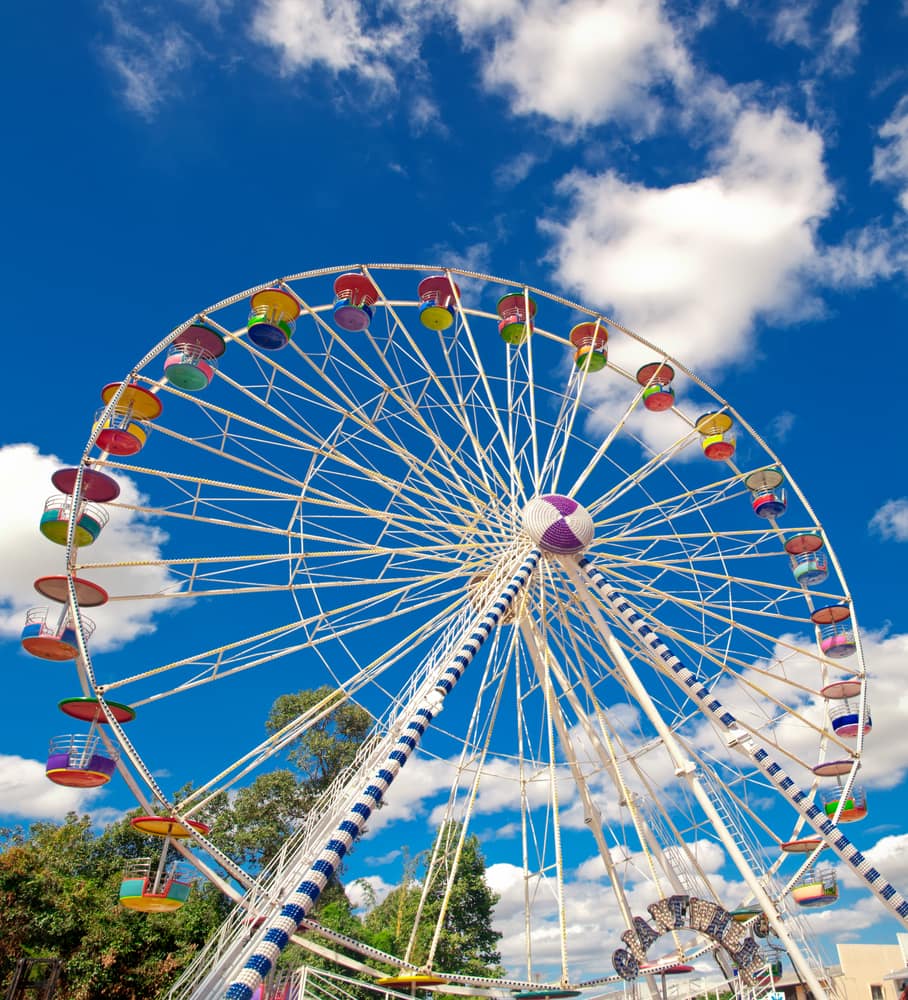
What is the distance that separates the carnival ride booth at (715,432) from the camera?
65.2 feet

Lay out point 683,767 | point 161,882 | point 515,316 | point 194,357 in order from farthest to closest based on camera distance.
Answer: point 515,316
point 194,357
point 683,767
point 161,882

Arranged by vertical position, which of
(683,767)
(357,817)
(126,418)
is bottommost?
(357,817)

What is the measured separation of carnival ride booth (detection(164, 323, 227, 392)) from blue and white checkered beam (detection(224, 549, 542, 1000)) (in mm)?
7450

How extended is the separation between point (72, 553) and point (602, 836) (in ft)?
40.0

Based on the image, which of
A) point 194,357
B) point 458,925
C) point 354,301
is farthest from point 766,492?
point 458,925

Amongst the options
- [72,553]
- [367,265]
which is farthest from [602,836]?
[367,265]

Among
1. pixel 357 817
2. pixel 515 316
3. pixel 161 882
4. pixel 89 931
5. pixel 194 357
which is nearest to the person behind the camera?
pixel 357 817

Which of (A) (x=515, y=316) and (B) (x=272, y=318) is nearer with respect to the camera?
(B) (x=272, y=318)

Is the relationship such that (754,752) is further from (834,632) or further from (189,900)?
(189,900)

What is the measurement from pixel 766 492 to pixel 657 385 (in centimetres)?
407

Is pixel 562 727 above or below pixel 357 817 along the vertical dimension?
above

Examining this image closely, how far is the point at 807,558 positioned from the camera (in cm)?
1983

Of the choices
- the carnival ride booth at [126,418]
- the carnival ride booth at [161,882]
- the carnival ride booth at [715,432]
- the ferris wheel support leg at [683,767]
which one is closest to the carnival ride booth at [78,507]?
the carnival ride booth at [126,418]

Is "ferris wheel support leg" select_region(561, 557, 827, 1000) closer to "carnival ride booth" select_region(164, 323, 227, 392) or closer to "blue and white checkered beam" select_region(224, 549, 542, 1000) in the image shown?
"blue and white checkered beam" select_region(224, 549, 542, 1000)
